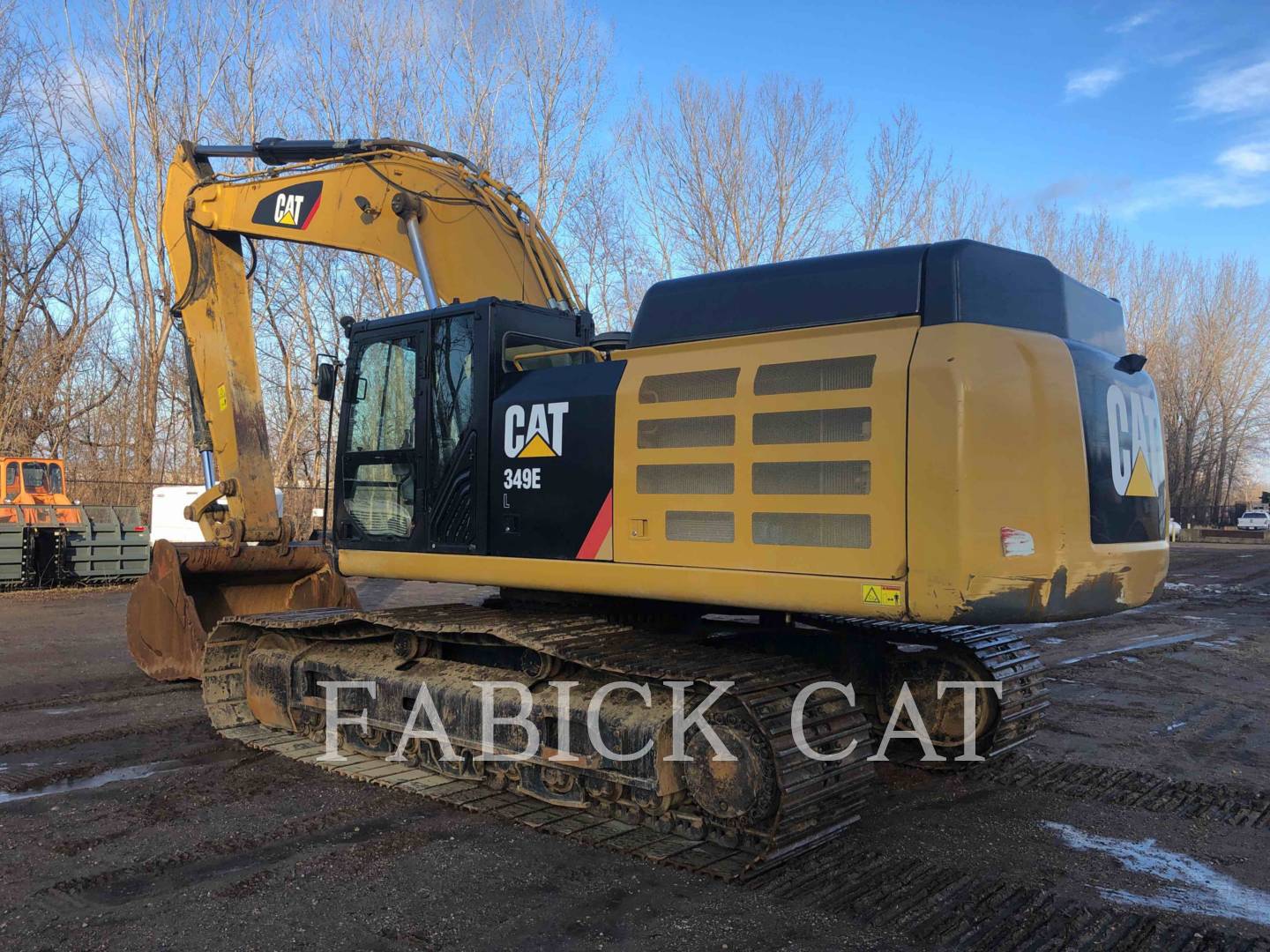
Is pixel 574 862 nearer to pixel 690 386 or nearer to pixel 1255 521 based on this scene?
pixel 690 386

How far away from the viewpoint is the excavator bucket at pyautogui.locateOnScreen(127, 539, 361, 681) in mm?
7430

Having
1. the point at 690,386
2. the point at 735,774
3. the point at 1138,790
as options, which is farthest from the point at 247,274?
the point at 1138,790

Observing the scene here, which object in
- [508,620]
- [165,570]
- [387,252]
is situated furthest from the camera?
[165,570]

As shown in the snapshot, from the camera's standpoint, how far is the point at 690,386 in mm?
4707

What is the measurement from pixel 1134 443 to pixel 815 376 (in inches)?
59.5

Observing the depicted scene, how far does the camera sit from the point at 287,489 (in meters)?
26.4

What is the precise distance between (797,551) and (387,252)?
393cm

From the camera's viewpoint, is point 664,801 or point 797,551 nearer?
point 797,551

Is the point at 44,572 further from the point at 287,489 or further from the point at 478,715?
the point at 478,715

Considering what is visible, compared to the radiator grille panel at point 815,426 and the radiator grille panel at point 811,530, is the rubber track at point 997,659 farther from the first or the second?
the radiator grille panel at point 815,426

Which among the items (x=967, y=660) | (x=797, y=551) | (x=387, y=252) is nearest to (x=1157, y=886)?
(x=967, y=660)

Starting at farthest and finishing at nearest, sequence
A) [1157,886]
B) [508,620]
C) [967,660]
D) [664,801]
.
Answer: [967,660] < [508,620] < [664,801] < [1157,886]

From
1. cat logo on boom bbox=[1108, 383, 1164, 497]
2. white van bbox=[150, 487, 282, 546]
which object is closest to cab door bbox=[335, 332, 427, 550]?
cat logo on boom bbox=[1108, 383, 1164, 497]

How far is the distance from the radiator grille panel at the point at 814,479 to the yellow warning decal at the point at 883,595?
39 centimetres
